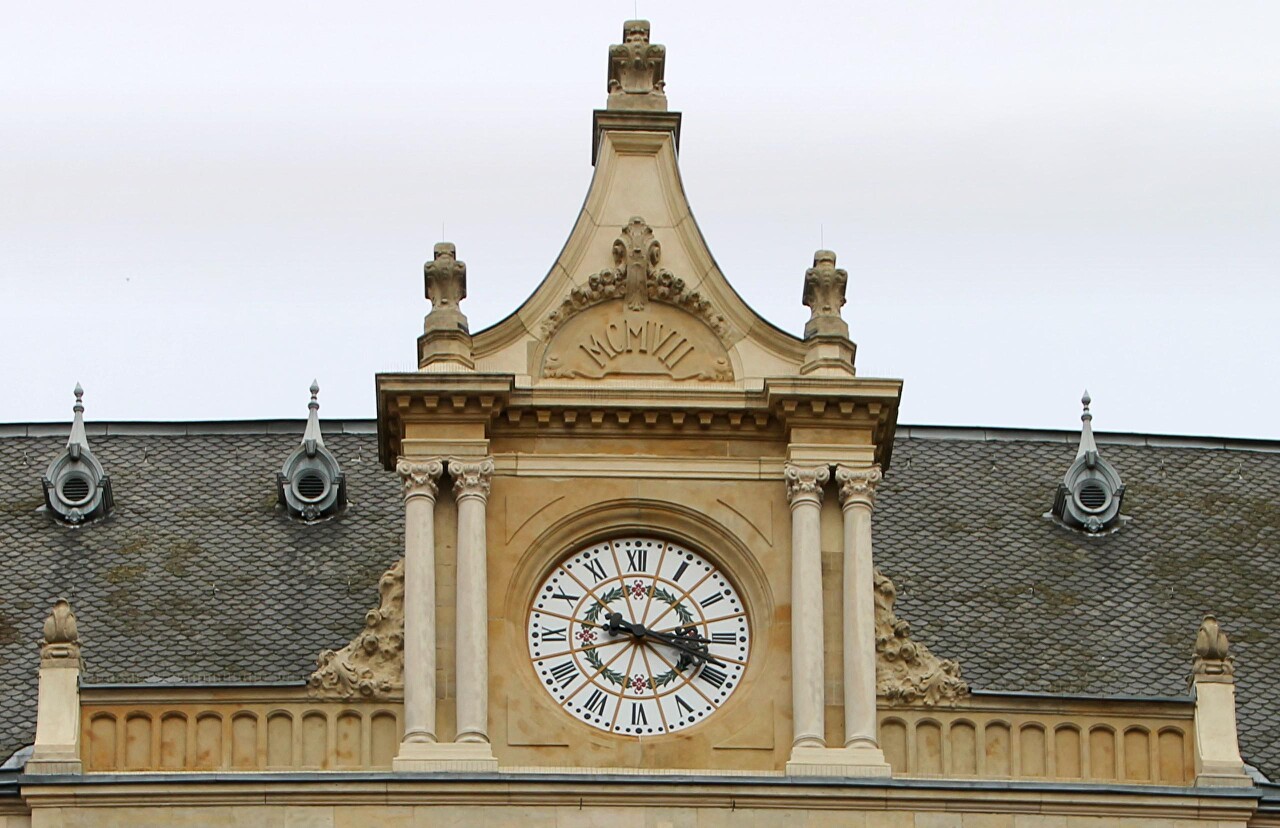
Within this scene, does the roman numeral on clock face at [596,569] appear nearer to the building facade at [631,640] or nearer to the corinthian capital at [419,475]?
the building facade at [631,640]

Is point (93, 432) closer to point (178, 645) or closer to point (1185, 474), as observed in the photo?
point (178, 645)

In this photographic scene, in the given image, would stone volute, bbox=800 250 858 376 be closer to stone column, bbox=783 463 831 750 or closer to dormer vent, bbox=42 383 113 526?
stone column, bbox=783 463 831 750

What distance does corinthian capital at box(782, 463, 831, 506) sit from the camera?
157 ft

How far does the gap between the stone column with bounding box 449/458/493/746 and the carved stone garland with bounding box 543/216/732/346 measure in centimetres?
210

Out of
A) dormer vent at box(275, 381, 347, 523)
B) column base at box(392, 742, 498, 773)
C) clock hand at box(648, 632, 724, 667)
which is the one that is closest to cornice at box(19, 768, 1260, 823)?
column base at box(392, 742, 498, 773)

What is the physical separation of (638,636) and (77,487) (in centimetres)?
994

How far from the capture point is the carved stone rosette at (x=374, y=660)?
154ft

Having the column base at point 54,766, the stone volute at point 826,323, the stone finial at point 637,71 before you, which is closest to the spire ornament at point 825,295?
the stone volute at point 826,323

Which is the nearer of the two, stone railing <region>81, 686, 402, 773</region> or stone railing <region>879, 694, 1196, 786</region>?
stone railing <region>81, 686, 402, 773</region>

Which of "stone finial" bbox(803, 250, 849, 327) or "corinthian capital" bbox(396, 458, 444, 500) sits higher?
"stone finial" bbox(803, 250, 849, 327)

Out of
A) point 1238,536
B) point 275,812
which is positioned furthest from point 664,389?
point 1238,536

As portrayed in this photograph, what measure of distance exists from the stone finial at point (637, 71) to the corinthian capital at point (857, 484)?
5318 mm

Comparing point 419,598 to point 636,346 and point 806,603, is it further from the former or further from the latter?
point 806,603

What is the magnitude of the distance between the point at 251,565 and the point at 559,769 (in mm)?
7132
